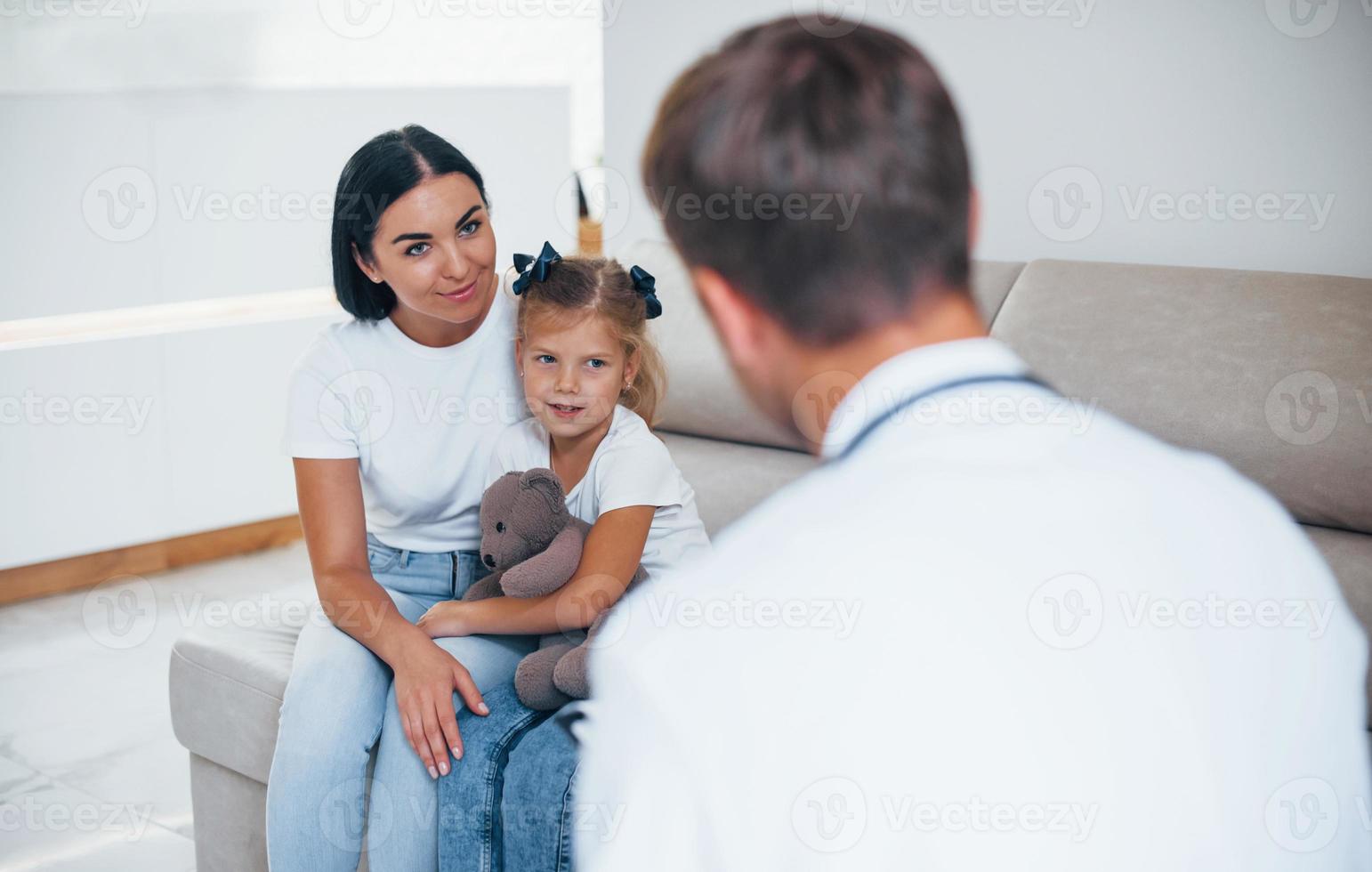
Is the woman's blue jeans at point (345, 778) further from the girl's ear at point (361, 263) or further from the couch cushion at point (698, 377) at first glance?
the couch cushion at point (698, 377)

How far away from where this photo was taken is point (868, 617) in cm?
55

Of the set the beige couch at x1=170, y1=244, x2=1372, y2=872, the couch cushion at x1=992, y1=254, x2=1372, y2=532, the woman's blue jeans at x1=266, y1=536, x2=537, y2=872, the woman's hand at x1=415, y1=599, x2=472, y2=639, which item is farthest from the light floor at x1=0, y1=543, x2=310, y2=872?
the couch cushion at x1=992, y1=254, x2=1372, y2=532

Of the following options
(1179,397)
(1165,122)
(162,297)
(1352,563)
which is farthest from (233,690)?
(162,297)

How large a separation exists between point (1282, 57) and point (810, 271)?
5.43 feet

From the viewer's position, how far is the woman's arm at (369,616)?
4.91 ft

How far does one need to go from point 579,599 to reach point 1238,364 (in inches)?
36.9

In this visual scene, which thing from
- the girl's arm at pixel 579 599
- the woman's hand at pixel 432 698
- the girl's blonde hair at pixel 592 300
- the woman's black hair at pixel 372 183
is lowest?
the woman's hand at pixel 432 698

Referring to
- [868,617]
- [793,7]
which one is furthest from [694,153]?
[793,7]

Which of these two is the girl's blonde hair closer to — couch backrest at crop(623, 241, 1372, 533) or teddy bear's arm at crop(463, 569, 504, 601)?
couch backrest at crop(623, 241, 1372, 533)

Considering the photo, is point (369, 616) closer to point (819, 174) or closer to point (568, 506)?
point (568, 506)

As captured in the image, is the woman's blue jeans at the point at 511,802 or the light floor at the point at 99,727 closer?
the woman's blue jeans at the point at 511,802

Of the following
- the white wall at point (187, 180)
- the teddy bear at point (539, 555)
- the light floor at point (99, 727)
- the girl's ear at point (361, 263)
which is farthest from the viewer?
the white wall at point (187, 180)

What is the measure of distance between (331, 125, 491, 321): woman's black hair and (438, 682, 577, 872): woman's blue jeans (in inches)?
26.3

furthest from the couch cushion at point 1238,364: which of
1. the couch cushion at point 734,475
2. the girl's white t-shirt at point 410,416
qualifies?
the girl's white t-shirt at point 410,416
